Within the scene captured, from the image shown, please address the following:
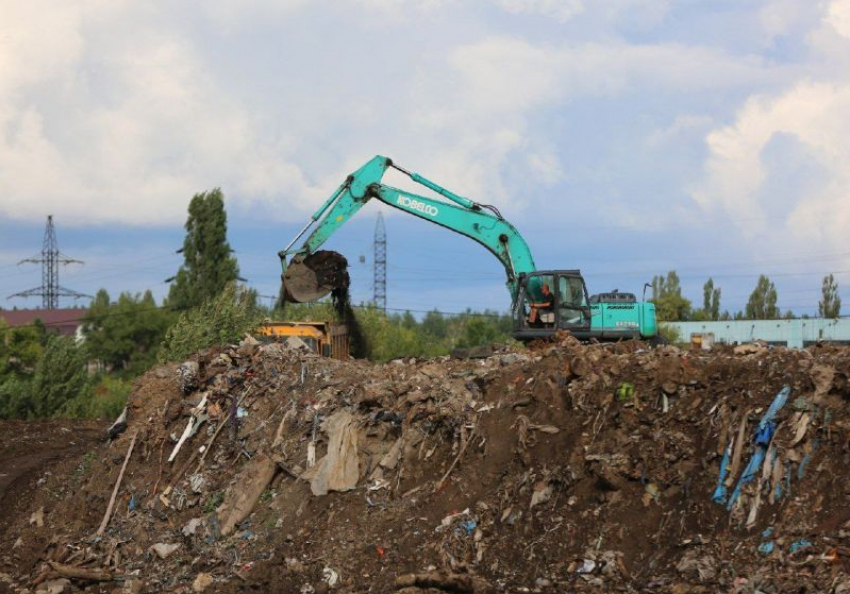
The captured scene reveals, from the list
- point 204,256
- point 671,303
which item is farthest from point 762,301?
point 204,256

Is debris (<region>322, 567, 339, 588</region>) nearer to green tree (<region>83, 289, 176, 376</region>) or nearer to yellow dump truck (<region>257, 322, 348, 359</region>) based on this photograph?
yellow dump truck (<region>257, 322, 348, 359</region>)

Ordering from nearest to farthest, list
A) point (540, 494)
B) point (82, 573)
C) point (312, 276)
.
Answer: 1. point (540, 494)
2. point (82, 573)
3. point (312, 276)

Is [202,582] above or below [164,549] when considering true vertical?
below

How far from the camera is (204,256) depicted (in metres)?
48.5

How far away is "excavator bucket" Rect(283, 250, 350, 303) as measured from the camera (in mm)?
19375

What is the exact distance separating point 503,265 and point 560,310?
2259 mm

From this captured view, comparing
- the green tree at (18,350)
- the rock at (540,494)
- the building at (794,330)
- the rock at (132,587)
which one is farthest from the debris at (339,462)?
the green tree at (18,350)

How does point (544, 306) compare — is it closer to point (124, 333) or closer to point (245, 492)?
point (245, 492)

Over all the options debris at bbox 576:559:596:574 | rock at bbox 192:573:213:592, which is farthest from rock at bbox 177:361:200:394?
debris at bbox 576:559:596:574

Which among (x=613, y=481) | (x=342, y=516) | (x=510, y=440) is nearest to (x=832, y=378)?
(x=613, y=481)

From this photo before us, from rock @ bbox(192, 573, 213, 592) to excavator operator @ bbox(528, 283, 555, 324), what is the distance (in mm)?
9031

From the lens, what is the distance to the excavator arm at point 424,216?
65.6ft

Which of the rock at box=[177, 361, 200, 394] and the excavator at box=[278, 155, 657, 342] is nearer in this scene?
the rock at box=[177, 361, 200, 394]

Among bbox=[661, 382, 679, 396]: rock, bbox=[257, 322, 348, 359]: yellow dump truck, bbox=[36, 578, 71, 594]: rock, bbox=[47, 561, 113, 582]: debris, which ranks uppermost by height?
bbox=[257, 322, 348, 359]: yellow dump truck
